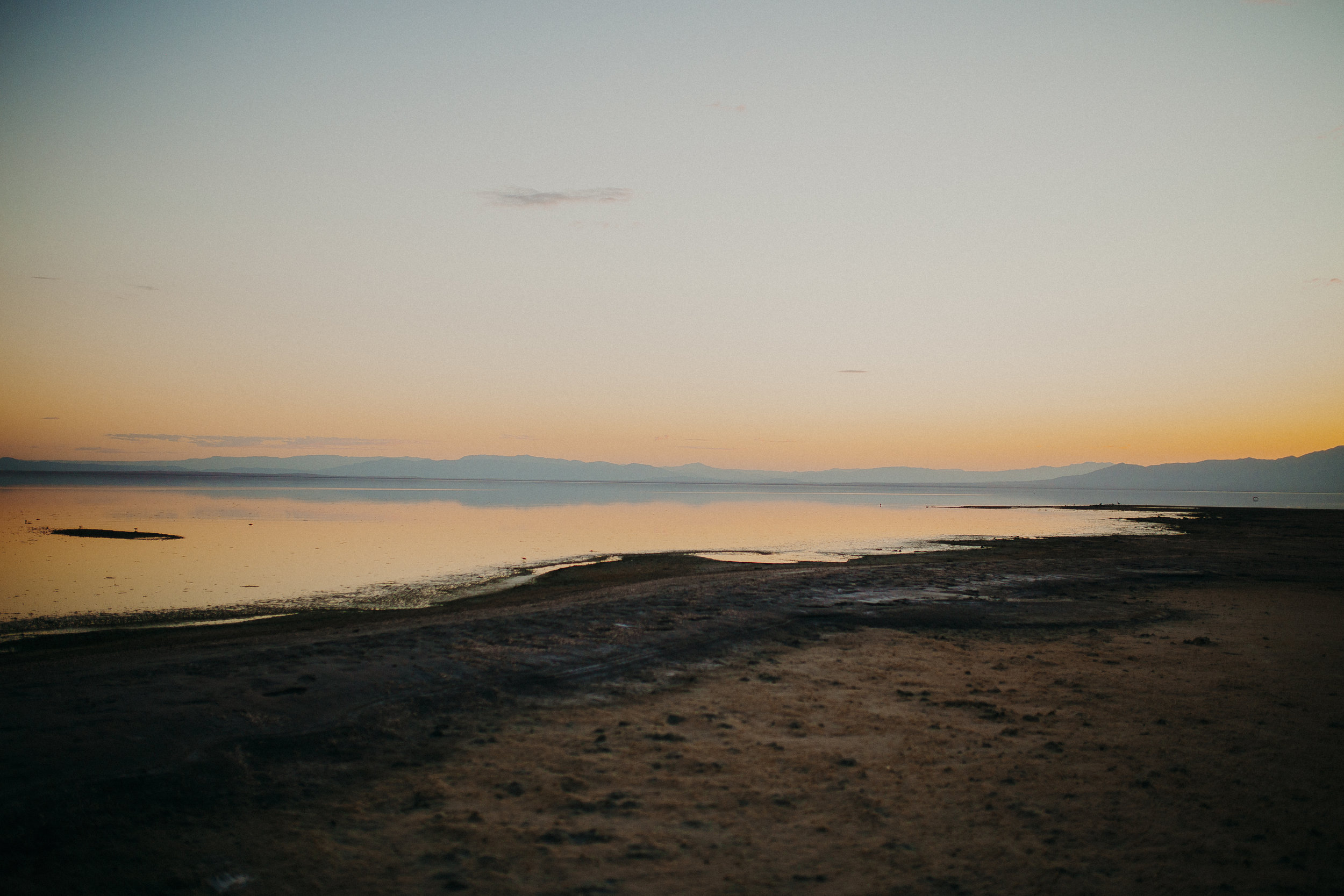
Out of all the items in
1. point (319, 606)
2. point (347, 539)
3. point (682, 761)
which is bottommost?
point (347, 539)

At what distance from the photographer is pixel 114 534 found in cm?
3697

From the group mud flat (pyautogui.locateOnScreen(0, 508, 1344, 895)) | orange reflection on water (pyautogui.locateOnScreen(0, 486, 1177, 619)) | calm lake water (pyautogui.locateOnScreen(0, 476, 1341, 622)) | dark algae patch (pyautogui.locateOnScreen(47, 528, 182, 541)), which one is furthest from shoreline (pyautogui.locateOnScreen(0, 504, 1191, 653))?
dark algae patch (pyautogui.locateOnScreen(47, 528, 182, 541))

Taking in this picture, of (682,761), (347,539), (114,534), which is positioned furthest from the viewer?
(347,539)

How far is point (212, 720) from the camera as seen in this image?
Result: 7.06 meters

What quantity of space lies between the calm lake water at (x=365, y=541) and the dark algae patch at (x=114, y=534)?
1.09 m

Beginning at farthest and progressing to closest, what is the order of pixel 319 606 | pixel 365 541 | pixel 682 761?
pixel 365 541
pixel 319 606
pixel 682 761

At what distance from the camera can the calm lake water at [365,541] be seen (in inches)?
845

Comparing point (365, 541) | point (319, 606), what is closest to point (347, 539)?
point (365, 541)

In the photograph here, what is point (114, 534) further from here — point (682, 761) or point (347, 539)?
point (682, 761)

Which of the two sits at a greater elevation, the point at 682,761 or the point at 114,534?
the point at 682,761

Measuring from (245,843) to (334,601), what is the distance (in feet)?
54.0

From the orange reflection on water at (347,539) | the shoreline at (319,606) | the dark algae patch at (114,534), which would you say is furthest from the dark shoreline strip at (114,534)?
the shoreline at (319,606)

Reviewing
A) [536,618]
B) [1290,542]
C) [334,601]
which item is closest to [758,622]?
[536,618]

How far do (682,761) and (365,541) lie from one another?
35336 mm
